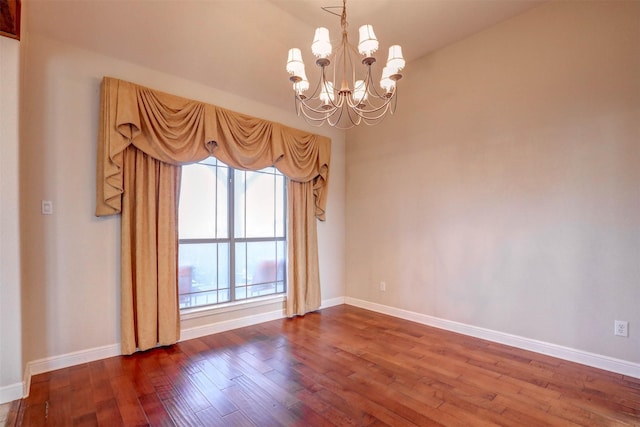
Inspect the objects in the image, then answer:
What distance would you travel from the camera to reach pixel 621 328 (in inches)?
96.7

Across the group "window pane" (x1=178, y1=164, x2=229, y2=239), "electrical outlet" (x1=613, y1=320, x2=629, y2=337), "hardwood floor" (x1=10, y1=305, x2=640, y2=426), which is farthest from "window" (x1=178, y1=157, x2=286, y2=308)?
"electrical outlet" (x1=613, y1=320, x2=629, y2=337)

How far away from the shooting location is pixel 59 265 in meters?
2.51

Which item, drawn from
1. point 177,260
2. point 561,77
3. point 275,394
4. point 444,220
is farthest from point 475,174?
point 177,260

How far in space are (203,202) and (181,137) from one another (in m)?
0.78

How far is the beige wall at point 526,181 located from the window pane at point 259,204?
145 cm

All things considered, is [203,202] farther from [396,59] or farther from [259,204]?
[396,59]

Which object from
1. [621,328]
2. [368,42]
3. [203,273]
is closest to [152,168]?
[203,273]

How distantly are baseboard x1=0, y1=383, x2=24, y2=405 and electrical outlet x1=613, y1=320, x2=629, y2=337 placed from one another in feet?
14.6

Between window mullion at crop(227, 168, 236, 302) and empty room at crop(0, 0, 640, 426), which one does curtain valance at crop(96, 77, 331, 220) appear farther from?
window mullion at crop(227, 168, 236, 302)

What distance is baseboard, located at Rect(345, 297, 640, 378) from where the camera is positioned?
246 centimetres

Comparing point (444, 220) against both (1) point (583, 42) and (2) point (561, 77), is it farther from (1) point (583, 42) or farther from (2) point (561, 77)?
(1) point (583, 42)

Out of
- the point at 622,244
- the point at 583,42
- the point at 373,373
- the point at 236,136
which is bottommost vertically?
the point at 373,373

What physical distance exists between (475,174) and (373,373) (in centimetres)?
227

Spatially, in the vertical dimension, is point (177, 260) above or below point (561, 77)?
below
